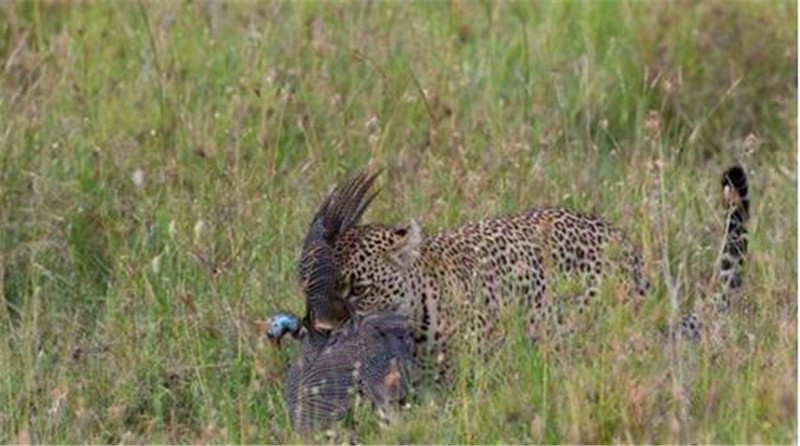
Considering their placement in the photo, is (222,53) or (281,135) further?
(222,53)

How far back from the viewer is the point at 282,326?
20.4ft

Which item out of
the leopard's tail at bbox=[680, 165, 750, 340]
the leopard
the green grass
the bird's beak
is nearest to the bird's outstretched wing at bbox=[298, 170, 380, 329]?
the leopard

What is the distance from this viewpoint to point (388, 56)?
8.70m

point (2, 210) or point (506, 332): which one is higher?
point (506, 332)

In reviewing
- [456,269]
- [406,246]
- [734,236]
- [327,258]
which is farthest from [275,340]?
[734,236]

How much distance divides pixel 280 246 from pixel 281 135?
0.88 metres

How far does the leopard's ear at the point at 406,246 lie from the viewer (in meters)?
6.29

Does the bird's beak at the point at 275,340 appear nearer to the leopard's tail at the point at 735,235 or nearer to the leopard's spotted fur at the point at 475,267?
the leopard's spotted fur at the point at 475,267

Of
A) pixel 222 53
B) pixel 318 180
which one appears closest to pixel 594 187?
pixel 318 180

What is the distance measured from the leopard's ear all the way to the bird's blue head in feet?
0.91

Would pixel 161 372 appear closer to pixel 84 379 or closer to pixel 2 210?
pixel 84 379

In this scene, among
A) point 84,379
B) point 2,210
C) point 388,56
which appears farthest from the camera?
point 388,56

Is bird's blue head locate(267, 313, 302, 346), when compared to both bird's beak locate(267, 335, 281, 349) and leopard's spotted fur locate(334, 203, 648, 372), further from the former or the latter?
leopard's spotted fur locate(334, 203, 648, 372)

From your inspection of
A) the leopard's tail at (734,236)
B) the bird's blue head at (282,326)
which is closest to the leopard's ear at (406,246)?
the bird's blue head at (282,326)
